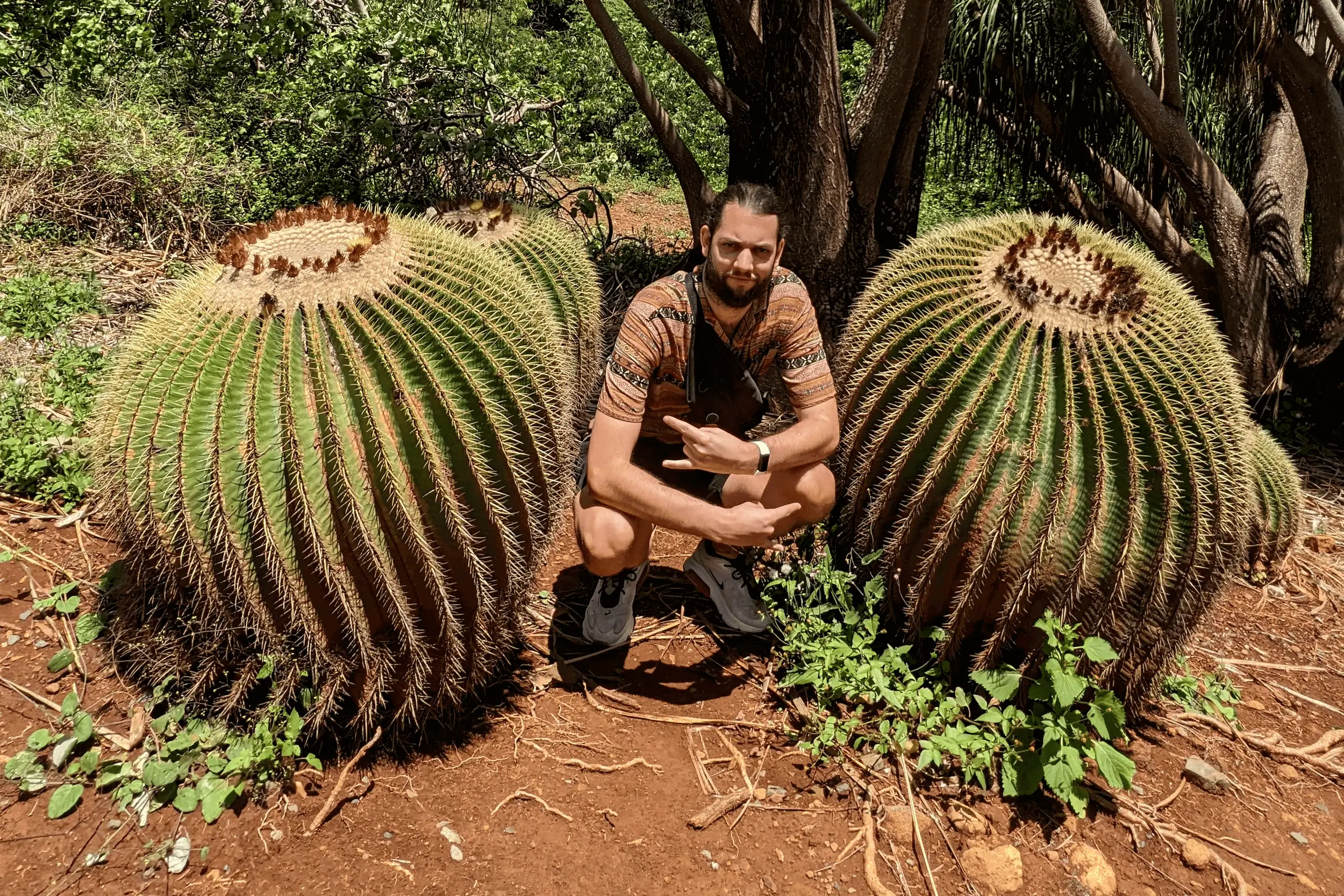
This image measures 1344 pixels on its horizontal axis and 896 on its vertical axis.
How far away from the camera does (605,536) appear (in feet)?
8.42

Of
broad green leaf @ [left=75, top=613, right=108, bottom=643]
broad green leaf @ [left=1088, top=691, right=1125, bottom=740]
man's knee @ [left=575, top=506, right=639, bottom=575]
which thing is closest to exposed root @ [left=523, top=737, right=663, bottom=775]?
man's knee @ [left=575, top=506, right=639, bottom=575]

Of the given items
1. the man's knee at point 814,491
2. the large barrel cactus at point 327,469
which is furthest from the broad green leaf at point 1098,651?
the large barrel cactus at point 327,469

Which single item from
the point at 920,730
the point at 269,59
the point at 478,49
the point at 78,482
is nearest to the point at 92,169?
the point at 269,59

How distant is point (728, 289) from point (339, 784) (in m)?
1.68

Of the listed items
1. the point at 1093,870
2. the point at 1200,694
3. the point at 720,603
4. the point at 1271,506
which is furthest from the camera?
the point at 1271,506

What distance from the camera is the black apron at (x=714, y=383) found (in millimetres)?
2568

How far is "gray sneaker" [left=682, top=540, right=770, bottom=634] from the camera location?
9.79 feet

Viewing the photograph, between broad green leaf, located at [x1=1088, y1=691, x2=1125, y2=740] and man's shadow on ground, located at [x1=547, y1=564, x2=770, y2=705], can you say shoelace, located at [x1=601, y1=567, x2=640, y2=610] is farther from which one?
broad green leaf, located at [x1=1088, y1=691, x2=1125, y2=740]

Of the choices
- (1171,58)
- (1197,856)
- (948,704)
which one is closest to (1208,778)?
(1197,856)

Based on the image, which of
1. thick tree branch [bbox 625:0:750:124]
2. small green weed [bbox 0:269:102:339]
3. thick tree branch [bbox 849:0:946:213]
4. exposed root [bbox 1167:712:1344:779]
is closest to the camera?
exposed root [bbox 1167:712:1344:779]

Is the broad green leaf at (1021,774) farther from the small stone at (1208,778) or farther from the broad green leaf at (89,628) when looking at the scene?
the broad green leaf at (89,628)

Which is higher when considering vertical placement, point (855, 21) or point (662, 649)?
point (855, 21)

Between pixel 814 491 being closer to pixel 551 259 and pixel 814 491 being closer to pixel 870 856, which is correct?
pixel 870 856

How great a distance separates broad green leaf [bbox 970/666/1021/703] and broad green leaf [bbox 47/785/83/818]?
7.64 ft
